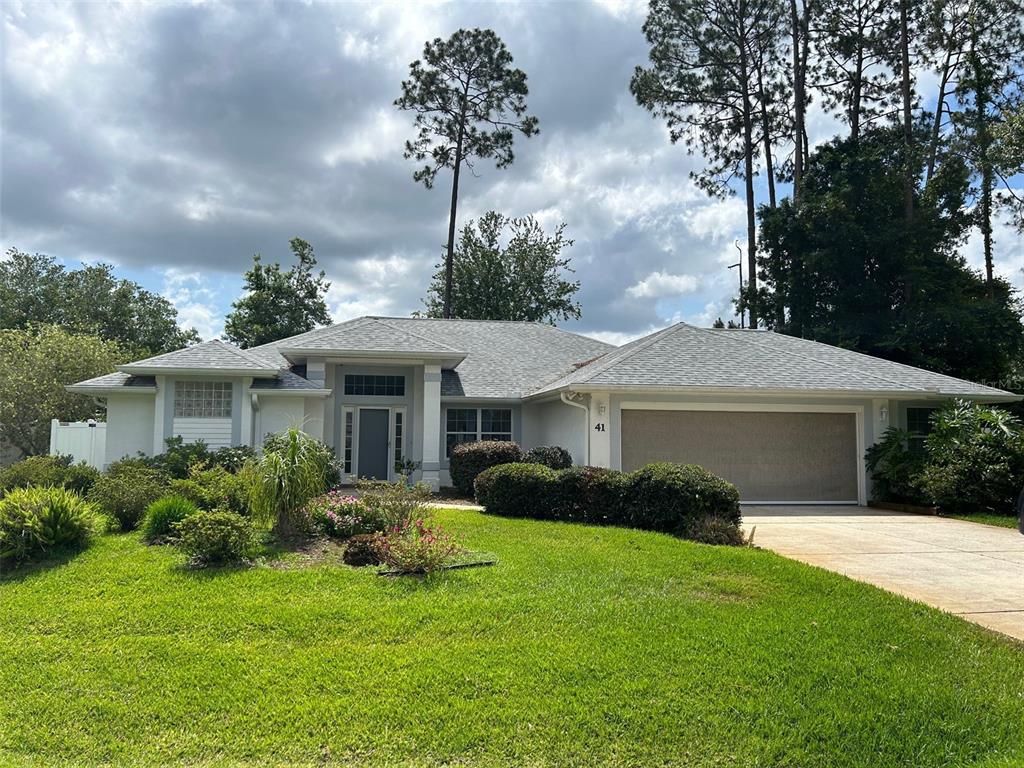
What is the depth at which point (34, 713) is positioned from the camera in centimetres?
462

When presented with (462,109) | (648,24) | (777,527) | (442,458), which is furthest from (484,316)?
(777,527)

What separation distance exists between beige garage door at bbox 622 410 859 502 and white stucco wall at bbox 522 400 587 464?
3.46 ft

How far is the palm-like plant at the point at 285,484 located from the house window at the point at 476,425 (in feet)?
32.3

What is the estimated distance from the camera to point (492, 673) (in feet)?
16.5

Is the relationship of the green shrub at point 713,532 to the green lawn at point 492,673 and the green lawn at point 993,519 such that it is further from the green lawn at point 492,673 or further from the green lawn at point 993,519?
the green lawn at point 993,519

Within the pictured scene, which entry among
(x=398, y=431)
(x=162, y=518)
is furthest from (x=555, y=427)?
(x=162, y=518)

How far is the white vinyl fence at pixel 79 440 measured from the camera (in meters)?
17.4

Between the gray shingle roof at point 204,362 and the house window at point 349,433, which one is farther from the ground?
the gray shingle roof at point 204,362

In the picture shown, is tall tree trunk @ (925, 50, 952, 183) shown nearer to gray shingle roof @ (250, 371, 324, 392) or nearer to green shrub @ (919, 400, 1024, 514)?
green shrub @ (919, 400, 1024, 514)

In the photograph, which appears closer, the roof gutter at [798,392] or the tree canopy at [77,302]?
the roof gutter at [798,392]

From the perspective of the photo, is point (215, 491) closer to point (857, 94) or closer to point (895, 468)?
point (895, 468)

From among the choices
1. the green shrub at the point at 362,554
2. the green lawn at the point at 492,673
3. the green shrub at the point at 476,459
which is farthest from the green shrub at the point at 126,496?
the green shrub at the point at 476,459

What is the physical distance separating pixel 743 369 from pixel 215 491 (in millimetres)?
12076

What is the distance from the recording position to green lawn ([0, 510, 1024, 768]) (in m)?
4.25
